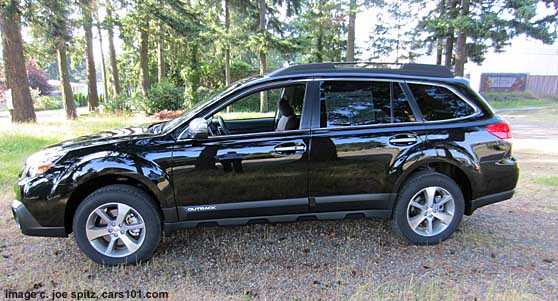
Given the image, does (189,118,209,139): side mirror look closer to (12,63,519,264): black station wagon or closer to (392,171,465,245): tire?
(12,63,519,264): black station wagon

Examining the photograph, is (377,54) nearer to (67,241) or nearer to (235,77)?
(235,77)

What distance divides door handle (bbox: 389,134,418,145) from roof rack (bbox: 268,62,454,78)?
2.26 ft

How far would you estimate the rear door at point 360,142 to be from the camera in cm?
327

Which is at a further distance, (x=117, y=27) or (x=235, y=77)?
(x=235, y=77)

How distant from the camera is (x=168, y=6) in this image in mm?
15750

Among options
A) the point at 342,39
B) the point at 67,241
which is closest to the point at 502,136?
the point at 67,241

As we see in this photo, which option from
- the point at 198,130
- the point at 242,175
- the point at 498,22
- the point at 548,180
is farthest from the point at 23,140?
the point at 498,22

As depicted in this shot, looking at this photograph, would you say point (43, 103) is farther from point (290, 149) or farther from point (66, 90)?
point (290, 149)

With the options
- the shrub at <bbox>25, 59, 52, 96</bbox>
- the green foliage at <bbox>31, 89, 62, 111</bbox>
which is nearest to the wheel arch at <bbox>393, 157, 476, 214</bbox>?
the green foliage at <bbox>31, 89, 62, 111</bbox>

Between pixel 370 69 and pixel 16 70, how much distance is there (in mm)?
11345

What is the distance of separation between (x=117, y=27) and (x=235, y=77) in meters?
7.43

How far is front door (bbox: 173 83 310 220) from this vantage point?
3.11 metres

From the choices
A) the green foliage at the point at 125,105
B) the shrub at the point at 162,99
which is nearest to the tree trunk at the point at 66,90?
the green foliage at the point at 125,105

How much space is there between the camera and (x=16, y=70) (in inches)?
407
